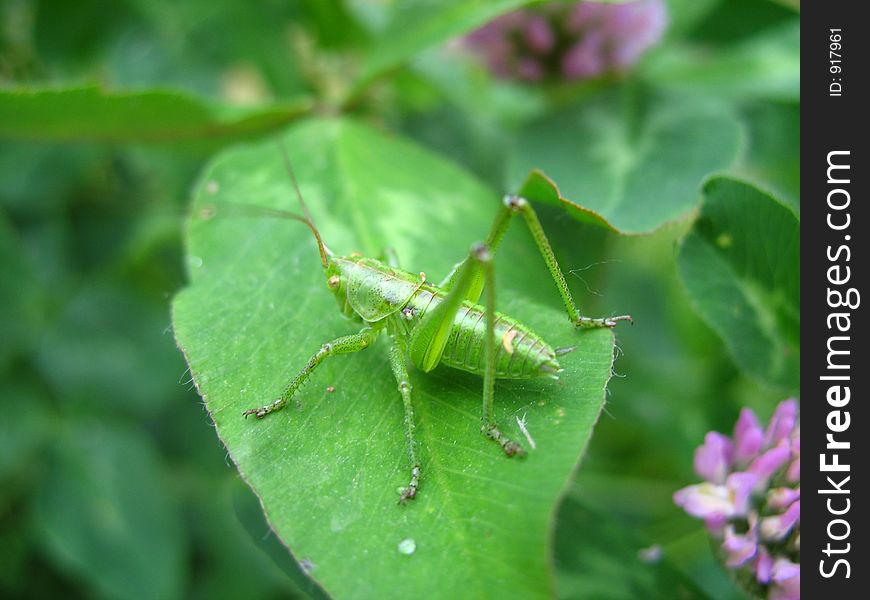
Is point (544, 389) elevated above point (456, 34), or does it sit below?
below

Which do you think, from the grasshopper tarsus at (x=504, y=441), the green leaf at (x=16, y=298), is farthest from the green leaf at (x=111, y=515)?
the grasshopper tarsus at (x=504, y=441)

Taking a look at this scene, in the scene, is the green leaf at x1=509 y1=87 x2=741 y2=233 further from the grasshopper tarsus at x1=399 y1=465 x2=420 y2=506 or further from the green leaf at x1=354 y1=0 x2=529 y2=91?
the grasshopper tarsus at x1=399 y1=465 x2=420 y2=506

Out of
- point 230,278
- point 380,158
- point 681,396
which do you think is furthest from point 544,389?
point 681,396

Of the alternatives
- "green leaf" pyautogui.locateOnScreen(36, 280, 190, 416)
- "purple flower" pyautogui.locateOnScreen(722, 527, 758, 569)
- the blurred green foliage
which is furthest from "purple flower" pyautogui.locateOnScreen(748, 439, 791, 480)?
"green leaf" pyautogui.locateOnScreen(36, 280, 190, 416)

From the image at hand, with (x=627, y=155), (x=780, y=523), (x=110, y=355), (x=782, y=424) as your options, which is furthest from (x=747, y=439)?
(x=110, y=355)

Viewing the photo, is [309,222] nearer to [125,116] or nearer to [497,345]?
[497,345]

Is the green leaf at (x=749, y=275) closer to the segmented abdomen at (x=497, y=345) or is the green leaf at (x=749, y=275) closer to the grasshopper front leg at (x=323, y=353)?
the segmented abdomen at (x=497, y=345)

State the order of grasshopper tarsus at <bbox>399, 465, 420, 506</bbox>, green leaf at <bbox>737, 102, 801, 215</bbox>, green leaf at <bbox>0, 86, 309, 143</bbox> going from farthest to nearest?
green leaf at <bbox>737, 102, 801, 215</bbox>, green leaf at <bbox>0, 86, 309, 143</bbox>, grasshopper tarsus at <bbox>399, 465, 420, 506</bbox>
